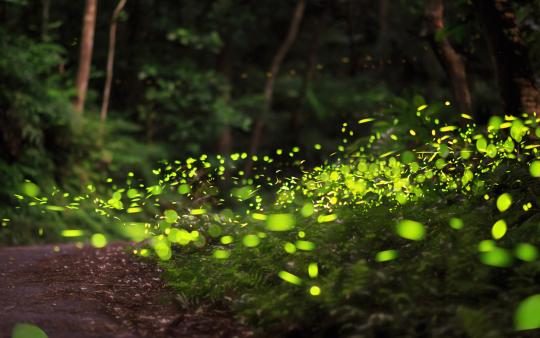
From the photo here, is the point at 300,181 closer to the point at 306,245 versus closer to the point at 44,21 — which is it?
the point at 306,245

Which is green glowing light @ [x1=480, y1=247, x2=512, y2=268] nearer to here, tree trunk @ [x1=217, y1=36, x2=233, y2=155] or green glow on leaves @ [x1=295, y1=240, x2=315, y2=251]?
green glow on leaves @ [x1=295, y1=240, x2=315, y2=251]

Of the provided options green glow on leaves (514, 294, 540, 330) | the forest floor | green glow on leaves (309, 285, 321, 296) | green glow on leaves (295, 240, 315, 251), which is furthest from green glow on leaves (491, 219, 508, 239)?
the forest floor

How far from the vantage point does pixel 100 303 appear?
5723mm

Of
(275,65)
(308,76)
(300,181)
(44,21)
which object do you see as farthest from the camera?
(308,76)

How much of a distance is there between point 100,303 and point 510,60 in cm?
454

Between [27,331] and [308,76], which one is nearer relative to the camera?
[27,331]

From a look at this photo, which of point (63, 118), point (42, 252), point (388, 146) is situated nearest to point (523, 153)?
point (388, 146)

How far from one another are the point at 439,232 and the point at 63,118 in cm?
1053

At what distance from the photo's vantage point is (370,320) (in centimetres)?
412

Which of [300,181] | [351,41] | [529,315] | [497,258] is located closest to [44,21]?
[300,181]

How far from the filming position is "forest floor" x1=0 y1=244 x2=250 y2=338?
495cm

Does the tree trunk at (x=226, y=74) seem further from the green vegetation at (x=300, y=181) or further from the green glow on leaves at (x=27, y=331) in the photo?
the green glow on leaves at (x=27, y=331)

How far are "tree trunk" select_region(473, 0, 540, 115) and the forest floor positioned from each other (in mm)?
3762

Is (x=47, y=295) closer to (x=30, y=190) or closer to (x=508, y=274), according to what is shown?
(x=30, y=190)
